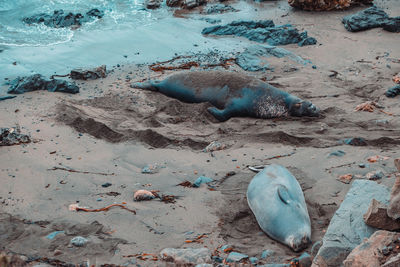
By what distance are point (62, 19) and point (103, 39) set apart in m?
2.34

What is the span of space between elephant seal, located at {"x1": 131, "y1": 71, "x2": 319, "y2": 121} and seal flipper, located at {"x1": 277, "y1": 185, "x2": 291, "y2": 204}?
96.2 inches

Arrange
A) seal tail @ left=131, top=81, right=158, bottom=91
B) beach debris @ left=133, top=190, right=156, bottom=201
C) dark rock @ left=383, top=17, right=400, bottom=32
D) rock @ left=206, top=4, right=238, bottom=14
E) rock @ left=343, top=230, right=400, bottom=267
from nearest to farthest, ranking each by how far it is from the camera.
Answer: rock @ left=343, top=230, right=400, bottom=267 → beach debris @ left=133, top=190, right=156, bottom=201 → seal tail @ left=131, top=81, right=158, bottom=91 → dark rock @ left=383, top=17, right=400, bottom=32 → rock @ left=206, top=4, right=238, bottom=14

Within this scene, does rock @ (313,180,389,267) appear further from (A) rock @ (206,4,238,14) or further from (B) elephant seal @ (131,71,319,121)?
(A) rock @ (206,4,238,14)

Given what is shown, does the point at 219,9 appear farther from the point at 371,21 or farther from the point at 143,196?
the point at 143,196

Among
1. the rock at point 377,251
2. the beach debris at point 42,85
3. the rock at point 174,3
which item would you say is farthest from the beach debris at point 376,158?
the rock at point 174,3

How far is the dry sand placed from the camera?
3543mm

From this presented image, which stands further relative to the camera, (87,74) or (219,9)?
(219,9)

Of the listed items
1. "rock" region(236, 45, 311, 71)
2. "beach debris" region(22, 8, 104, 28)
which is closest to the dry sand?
"rock" region(236, 45, 311, 71)

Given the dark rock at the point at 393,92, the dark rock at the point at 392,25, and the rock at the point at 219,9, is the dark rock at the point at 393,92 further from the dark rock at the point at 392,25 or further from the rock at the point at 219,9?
the rock at the point at 219,9

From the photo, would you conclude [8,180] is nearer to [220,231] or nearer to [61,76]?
[220,231]

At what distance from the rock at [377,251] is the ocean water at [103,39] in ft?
20.5

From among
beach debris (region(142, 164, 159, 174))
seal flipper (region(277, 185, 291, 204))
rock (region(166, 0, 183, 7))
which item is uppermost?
rock (region(166, 0, 183, 7))

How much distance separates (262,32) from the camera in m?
9.61

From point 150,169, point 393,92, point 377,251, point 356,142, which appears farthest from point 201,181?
point 393,92
